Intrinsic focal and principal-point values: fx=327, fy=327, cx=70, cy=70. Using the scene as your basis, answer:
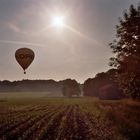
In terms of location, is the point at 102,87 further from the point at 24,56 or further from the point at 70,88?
the point at 24,56

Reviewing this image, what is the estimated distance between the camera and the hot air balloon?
1909 inches

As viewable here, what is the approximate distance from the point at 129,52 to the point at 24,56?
15.8 metres

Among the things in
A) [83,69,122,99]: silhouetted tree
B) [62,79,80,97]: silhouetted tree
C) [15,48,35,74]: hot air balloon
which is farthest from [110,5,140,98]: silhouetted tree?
[62,79,80,97]: silhouetted tree

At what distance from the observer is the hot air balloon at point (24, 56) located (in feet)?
159

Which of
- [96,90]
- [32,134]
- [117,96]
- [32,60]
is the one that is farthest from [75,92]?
[32,134]

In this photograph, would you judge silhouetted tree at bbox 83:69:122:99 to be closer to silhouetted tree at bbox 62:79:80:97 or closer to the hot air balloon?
silhouetted tree at bbox 62:79:80:97

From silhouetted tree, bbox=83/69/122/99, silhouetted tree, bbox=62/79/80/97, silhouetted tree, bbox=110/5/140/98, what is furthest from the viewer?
silhouetted tree, bbox=62/79/80/97

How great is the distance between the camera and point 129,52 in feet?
137

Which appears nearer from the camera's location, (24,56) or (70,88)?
(24,56)

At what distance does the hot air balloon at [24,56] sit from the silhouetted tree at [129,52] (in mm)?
12447

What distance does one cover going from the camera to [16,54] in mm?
49188

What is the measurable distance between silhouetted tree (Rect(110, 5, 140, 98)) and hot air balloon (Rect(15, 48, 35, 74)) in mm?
12447

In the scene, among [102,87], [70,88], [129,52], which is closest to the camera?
[129,52]

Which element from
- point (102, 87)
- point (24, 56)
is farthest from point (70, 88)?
point (24, 56)
